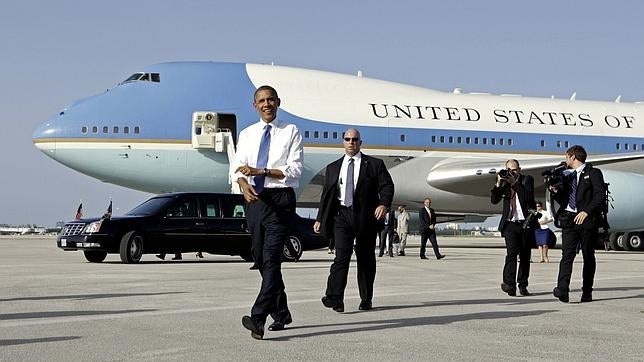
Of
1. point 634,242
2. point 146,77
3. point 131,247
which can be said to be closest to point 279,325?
point 131,247

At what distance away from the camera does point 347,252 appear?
809 cm

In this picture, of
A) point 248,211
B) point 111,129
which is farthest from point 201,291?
point 111,129

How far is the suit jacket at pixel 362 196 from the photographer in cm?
816

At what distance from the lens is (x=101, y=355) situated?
5270mm

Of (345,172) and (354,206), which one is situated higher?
(345,172)

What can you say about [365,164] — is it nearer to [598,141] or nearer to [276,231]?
[276,231]

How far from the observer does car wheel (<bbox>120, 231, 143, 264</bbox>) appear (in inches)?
638

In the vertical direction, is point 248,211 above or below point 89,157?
below

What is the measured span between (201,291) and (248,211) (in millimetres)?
3394

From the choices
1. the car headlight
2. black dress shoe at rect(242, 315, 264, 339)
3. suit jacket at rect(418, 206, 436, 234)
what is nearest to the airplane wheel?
suit jacket at rect(418, 206, 436, 234)

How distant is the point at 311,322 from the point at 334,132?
1945 cm

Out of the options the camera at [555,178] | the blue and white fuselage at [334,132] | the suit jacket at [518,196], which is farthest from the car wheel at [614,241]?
the camera at [555,178]

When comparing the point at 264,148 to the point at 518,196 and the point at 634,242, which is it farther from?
the point at 634,242

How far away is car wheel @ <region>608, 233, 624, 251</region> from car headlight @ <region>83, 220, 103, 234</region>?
62.9 ft
